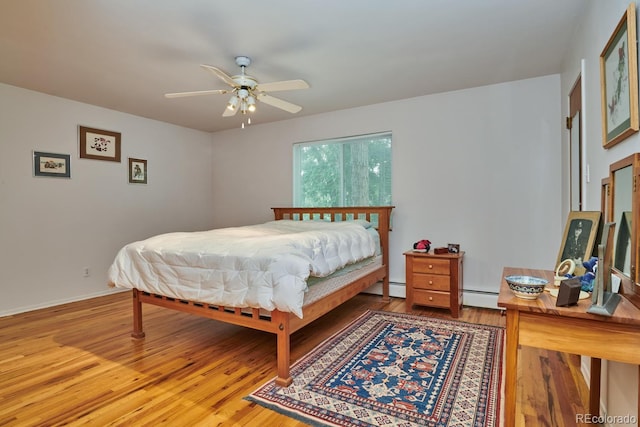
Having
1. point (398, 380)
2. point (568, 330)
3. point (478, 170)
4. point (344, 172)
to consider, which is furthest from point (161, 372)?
point (478, 170)

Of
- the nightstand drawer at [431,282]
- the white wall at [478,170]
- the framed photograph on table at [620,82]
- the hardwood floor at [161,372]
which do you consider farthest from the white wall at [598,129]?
the nightstand drawer at [431,282]

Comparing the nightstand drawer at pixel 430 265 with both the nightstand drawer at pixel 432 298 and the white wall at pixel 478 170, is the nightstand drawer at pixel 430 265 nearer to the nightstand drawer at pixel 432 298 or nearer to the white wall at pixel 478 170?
the nightstand drawer at pixel 432 298

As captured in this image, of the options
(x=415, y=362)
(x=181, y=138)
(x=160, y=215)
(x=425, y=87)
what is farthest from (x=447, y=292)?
(x=181, y=138)

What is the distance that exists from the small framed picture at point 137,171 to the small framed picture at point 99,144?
0.20m

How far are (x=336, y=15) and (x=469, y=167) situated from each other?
2.35m

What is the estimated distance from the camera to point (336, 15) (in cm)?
227

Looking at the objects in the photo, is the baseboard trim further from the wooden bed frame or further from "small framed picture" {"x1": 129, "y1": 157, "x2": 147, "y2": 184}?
the wooden bed frame

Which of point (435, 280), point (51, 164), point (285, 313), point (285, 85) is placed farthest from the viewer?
point (51, 164)

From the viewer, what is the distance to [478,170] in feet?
12.2

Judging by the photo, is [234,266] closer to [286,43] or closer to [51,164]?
[286,43]

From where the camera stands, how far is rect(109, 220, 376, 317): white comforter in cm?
209

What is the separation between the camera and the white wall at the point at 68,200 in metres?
3.62

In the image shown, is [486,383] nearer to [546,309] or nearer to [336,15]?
[546,309]

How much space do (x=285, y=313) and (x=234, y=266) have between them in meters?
0.47
